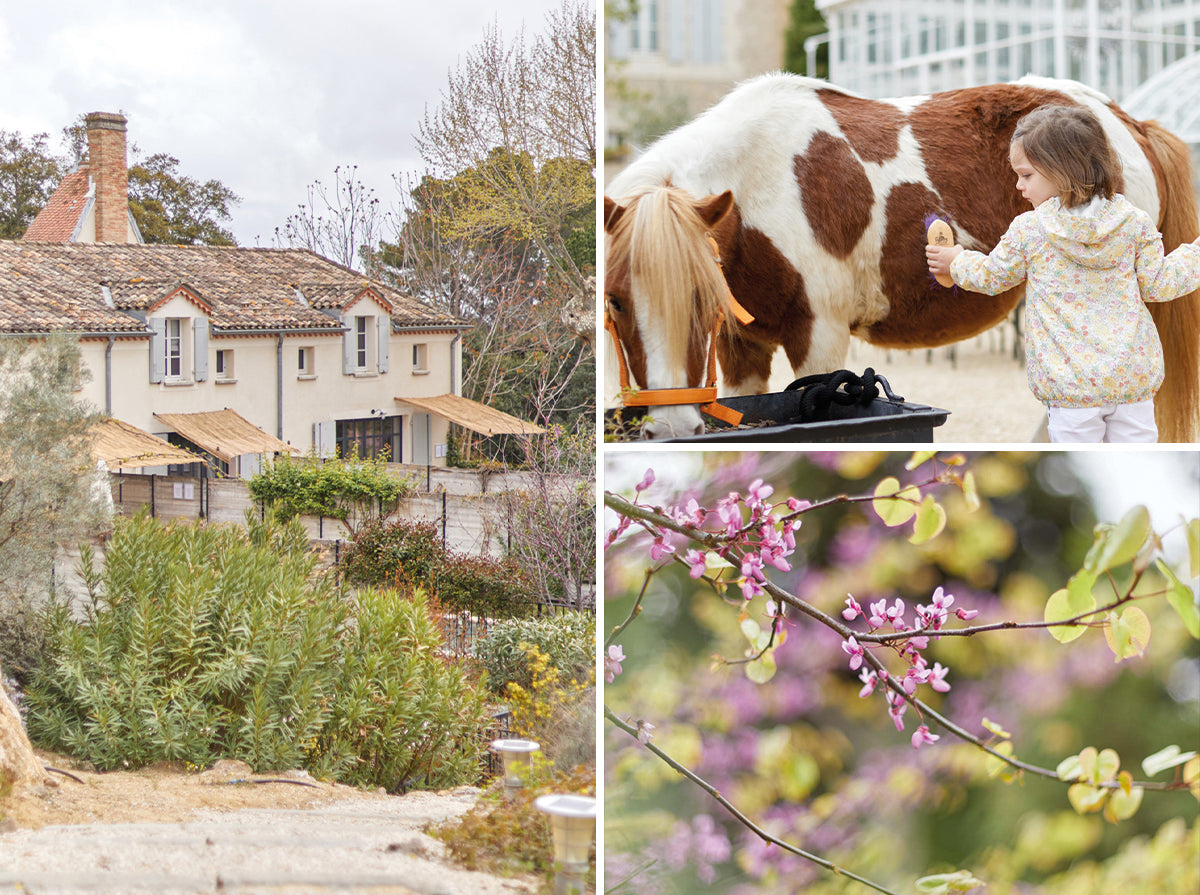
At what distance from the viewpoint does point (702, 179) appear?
1.62 meters

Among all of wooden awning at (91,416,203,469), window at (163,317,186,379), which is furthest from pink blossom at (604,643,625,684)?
window at (163,317,186,379)

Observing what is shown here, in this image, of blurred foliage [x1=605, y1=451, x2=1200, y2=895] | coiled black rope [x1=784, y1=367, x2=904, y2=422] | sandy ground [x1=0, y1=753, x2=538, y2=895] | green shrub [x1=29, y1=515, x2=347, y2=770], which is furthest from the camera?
green shrub [x1=29, y1=515, x2=347, y2=770]

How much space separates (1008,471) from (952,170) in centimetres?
57

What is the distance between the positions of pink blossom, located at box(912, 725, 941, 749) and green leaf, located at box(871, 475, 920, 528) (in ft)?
1.30

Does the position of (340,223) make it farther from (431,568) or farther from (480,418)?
(431,568)

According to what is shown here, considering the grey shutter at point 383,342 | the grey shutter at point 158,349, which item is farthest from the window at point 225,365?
the grey shutter at point 383,342

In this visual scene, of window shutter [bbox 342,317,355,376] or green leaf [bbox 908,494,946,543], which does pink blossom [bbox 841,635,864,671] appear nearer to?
green leaf [bbox 908,494,946,543]

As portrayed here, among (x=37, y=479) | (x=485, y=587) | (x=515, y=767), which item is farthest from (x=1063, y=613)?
(x=37, y=479)

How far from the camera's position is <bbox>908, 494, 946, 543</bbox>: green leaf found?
5.75 ft

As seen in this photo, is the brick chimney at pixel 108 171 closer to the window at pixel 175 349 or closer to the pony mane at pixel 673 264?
the window at pixel 175 349

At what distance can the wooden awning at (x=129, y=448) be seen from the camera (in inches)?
113

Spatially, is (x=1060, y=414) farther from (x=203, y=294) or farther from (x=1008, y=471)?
(x=203, y=294)

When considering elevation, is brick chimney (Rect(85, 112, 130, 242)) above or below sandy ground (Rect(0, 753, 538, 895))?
above

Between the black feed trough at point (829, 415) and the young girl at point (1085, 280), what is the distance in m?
0.23
